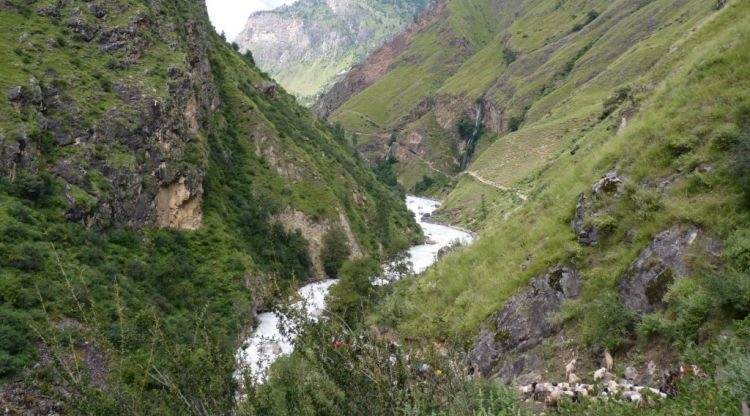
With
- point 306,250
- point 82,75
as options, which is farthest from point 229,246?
point 82,75

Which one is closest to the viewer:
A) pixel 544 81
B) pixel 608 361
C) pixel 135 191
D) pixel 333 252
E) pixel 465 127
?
pixel 608 361

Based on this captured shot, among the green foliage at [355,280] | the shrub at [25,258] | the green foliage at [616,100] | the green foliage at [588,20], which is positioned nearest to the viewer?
the shrub at [25,258]

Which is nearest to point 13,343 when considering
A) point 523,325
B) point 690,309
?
point 523,325

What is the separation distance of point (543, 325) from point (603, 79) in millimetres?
96325

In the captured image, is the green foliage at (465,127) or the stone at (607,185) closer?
the stone at (607,185)

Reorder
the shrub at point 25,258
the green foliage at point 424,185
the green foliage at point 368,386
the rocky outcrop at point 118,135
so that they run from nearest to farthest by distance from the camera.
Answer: the green foliage at point 368,386
the shrub at point 25,258
the rocky outcrop at point 118,135
the green foliage at point 424,185

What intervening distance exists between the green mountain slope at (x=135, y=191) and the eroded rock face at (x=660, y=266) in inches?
439

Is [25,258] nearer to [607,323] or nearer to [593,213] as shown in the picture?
[593,213]

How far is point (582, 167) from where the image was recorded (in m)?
19.0

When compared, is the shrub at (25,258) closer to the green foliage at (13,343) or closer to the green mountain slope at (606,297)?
the green foliage at (13,343)

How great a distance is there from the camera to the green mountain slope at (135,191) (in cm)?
3872

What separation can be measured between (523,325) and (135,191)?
55.5 meters

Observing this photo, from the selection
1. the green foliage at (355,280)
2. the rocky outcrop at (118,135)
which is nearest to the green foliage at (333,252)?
the green foliage at (355,280)

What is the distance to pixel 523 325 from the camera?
1373cm
